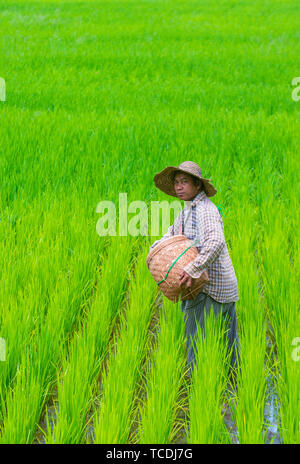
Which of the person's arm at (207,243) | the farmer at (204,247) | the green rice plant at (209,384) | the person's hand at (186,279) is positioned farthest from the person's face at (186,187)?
the green rice plant at (209,384)

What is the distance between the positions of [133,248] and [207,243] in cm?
130

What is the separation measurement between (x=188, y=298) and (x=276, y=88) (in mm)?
5624

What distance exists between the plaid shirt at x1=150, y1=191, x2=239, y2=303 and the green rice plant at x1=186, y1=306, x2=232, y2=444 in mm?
110

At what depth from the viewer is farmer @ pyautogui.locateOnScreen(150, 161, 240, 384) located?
2.03 metres

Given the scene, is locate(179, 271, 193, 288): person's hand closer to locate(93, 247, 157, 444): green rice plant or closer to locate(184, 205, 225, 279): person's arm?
locate(184, 205, 225, 279): person's arm

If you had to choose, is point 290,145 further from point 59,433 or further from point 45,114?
point 59,433

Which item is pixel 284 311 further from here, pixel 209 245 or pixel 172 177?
pixel 172 177

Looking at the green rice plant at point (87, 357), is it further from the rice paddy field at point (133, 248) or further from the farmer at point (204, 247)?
the farmer at point (204, 247)

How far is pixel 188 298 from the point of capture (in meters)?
2.08

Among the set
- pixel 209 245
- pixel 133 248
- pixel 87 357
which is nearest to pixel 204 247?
pixel 209 245

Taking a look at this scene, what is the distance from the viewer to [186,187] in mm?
2139

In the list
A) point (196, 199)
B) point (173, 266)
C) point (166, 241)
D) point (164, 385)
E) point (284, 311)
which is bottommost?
point (164, 385)

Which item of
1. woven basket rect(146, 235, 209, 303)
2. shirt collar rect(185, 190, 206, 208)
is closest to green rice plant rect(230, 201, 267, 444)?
woven basket rect(146, 235, 209, 303)

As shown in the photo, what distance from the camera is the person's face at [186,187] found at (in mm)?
2139
